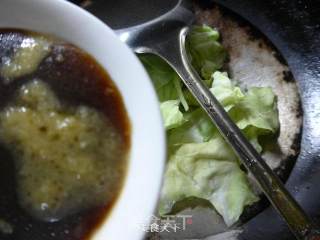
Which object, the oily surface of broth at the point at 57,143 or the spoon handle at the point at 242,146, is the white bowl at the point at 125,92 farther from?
the spoon handle at the point at 242,146

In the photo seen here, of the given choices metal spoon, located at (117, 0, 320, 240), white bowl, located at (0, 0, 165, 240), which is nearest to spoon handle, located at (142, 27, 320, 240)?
metal spoon, located at (117, 0, 320, 240)

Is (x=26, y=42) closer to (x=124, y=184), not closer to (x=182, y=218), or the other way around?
(x=124, y=184)

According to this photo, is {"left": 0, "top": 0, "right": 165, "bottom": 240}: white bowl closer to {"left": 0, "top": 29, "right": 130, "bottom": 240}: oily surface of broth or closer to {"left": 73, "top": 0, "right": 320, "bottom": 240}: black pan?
{"left": 0, "top": 29, "right": 130, "bottom": 240}: oily surface of broth

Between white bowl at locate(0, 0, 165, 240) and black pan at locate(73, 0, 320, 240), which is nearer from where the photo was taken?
white bowl at locate(0, 0, 165, 240)

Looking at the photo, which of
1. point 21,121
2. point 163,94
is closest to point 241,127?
point 163,94

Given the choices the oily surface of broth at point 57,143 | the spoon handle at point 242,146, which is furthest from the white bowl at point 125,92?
the spoon handle at point 242,146

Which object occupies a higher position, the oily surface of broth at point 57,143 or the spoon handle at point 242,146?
the oily surface of broth at point 57,143

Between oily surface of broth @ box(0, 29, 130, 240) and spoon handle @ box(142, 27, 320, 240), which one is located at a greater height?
oily surface of broth @ box(0, 29, 130, 240)

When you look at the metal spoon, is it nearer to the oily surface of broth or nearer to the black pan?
the black pan
